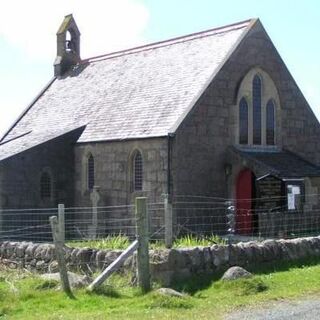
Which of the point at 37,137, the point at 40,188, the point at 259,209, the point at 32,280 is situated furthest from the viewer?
the point at 37,137

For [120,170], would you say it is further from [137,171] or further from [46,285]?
[46,285]

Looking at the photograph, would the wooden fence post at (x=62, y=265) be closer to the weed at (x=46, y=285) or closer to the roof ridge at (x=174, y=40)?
the weed at (x=46, y=285)

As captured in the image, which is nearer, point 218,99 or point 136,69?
point 218,99

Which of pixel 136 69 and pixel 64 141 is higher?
pixel 136 69

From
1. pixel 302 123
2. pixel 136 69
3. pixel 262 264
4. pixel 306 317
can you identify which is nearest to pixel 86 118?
pixel 136 69

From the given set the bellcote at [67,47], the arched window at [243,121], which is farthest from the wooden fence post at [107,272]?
the bellcote at [67,47]

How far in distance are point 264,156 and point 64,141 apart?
8352mm

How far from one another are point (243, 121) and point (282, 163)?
2.33m

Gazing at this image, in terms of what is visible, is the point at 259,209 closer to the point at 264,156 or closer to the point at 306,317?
the point at 264,156

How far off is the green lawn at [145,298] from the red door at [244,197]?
9.66 m

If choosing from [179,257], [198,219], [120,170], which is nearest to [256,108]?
[198,219]

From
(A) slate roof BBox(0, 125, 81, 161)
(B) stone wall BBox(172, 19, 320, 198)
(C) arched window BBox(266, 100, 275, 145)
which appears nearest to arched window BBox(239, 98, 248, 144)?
(B) stone wall BBox(172, 19, 320, 198)

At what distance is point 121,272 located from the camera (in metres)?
13.5

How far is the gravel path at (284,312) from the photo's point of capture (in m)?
10.2
